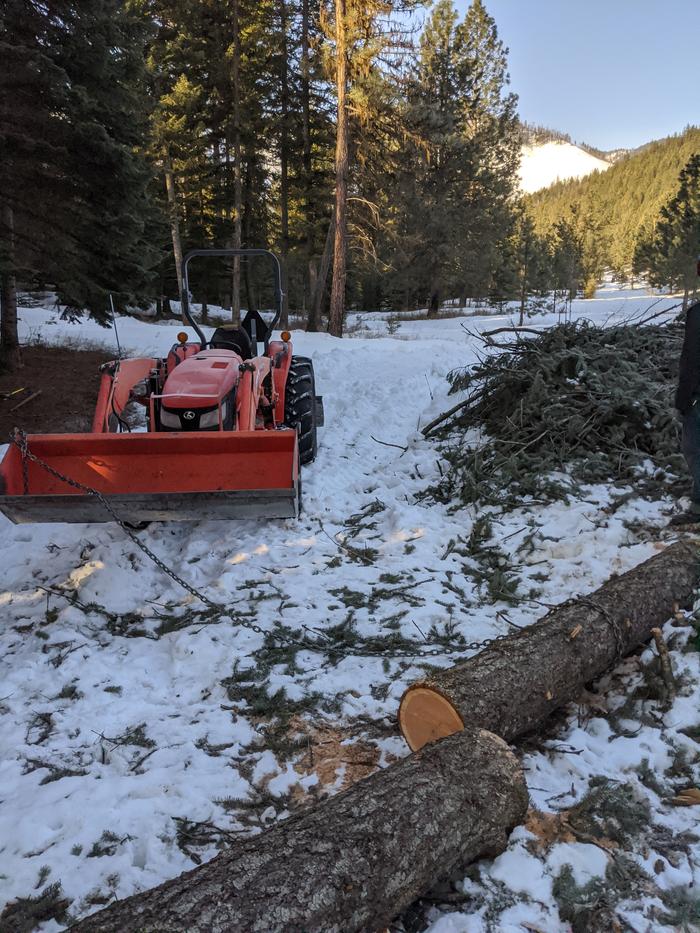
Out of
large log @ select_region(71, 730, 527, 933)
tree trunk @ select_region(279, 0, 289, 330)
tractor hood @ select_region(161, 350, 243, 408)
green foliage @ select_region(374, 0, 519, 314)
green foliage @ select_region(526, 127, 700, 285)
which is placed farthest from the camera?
green foliage @ select_region(526, 127, 700, 285)

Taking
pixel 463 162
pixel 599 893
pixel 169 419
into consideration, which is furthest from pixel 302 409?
pixel 463 162

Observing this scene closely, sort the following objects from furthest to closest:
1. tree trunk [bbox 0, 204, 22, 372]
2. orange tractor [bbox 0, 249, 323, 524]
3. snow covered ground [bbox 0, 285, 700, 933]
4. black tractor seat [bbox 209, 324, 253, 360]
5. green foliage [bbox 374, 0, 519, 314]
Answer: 1. green foliage [bbox 374, 0, 519, 314]
2. tree trunk [bbox 0, 204, 22, 372]
3. black tractor seat [bbox 209, 324, 253, 360]
4. orange tractor [bbox 0, 249, 323, 524]
5. snow covered ground [bbox 0, 285, 700, 933]

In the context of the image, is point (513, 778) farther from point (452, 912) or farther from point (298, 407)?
point (298, 407)

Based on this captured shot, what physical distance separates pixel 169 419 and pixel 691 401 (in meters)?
4.08

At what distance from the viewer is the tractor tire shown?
645 centimetres

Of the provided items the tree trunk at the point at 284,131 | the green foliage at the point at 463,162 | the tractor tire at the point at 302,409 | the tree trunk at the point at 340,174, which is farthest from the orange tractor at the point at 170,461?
the green foliage at the point at 463,162

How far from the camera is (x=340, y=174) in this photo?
1550 cm

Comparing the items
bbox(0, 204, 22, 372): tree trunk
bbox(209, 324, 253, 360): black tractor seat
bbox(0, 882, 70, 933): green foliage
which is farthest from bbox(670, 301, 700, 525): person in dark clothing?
bbox(0, 204, 22, 372): tree trunk

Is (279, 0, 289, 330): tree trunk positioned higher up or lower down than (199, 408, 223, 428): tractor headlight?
higher up

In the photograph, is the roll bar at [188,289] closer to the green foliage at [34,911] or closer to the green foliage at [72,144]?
the green foliage at [72,144]

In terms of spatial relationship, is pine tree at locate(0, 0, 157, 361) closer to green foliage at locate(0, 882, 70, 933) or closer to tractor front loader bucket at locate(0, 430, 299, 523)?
tractor front loader bucket at locate(0, 430, 299, 523)

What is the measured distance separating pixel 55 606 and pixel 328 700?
2197 millimetres

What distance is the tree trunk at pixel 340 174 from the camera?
14.4 metres

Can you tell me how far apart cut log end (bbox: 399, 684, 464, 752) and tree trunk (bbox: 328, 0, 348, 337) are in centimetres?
1430
